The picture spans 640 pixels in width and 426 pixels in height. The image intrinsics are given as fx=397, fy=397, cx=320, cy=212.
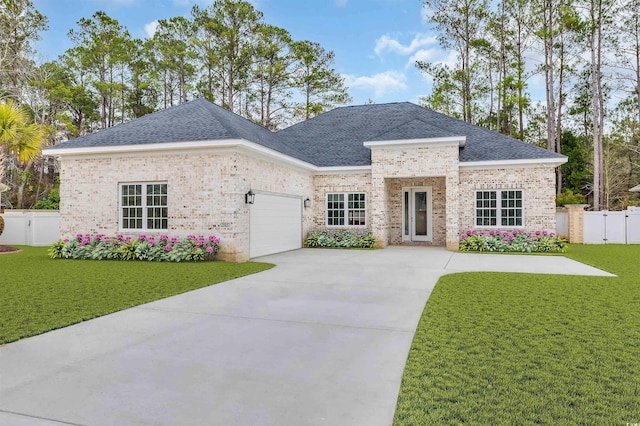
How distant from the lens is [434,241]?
1706cm

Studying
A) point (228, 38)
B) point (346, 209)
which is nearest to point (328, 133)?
point (346, 209)

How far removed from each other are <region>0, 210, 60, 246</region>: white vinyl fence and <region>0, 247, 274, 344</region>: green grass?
21.0 feet

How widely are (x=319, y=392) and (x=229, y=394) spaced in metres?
0.71

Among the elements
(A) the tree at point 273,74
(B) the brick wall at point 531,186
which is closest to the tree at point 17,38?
(A) the tree at point 273,74

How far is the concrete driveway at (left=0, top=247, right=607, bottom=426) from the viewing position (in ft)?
9.33

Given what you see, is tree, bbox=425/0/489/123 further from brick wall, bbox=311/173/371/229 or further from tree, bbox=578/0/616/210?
brick wall, bbox=311/173/371/229

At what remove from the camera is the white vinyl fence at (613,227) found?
57.4 ft

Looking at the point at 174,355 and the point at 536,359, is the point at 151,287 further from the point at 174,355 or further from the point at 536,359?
the point at 536,359

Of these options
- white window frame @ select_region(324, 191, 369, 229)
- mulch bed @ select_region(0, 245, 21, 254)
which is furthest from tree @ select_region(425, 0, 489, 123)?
mulch bed @ select_region(0, 245, 21, 254)

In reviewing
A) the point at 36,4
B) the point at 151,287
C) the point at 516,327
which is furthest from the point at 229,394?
the point at 36,4

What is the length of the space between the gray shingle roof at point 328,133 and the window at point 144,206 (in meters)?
1.43

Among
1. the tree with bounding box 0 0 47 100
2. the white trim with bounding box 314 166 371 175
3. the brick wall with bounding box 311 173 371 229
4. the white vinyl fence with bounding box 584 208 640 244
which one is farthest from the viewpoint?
the tree with bounding box 0 0 47 100

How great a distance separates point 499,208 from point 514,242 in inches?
60.4

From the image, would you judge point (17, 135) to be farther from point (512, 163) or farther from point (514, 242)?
point (514, 242)
